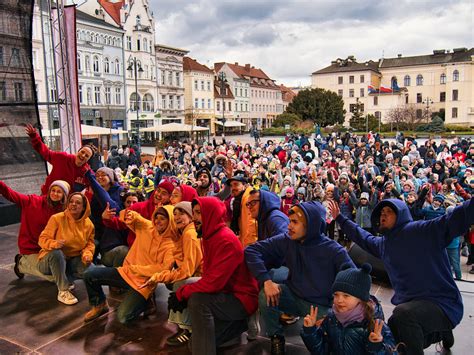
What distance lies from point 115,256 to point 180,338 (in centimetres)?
145

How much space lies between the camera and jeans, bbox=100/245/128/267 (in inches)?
195

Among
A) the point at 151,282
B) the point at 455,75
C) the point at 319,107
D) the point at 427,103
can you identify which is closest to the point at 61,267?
the point at 151,282

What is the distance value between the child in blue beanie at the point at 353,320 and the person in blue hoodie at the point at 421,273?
39 cm

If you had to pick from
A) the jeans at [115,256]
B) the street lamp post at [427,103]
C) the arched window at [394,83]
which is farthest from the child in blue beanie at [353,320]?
the arched window at [394,83]

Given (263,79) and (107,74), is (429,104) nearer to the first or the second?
(263,79)

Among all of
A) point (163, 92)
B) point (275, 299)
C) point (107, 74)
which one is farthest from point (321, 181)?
point (163, 92)

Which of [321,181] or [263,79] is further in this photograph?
[263,79]

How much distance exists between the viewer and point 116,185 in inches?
259

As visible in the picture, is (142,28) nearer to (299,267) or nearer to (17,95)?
(17,95)

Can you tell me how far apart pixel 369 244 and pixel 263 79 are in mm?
85750

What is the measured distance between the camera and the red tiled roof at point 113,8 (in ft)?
169

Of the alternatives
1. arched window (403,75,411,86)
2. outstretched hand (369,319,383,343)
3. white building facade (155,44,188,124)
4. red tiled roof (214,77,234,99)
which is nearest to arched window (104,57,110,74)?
white building facade (155,44,188,124)

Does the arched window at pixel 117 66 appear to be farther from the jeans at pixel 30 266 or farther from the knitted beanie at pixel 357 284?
the knitted beanie at pixel 357 284

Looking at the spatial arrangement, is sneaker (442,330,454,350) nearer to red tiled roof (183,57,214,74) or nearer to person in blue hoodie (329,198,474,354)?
person in blue hoodie (329,198,474,354)
